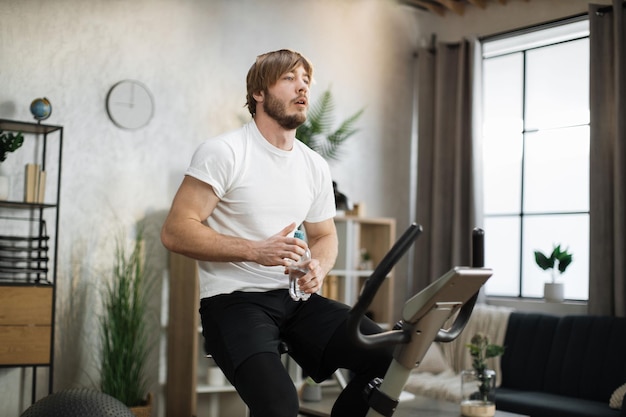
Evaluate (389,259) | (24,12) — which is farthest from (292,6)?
(389,259)

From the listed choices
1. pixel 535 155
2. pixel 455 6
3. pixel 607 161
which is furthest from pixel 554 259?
pixel 455 6

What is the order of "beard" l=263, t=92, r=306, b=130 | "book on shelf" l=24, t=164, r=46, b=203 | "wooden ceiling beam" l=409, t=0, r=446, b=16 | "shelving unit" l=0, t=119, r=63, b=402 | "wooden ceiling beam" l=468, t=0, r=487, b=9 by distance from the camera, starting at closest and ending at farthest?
"beard" l=263, t=92, r=306, b=130 < "shelving unit" l=0, t=119, r=63, b=402 < "book on shelf" l=24, t=164, r=46, b=203 < "wooden ceiling beam" l=468, t=0, r=487, b=9 < "wooden ceiling beam" l=409, t=0, r=446, b=16

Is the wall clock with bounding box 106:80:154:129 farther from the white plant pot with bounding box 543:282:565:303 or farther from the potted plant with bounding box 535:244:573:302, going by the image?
the white plant pot with bounding box 543:282:565:303

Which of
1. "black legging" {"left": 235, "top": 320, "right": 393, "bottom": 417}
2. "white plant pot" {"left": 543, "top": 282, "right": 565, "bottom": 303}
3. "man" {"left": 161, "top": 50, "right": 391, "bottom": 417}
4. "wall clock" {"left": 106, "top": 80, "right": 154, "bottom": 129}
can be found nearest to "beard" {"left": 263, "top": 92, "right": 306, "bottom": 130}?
"man" {"left": 161, "top": 50, "right": 391, "bottom": 417}

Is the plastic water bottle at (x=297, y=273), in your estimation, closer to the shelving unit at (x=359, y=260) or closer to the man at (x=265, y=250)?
the man at (x=265, y=250)

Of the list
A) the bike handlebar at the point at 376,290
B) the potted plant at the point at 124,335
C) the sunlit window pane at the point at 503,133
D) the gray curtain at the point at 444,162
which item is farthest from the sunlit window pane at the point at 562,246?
the bike handlebar at the point at 376,290

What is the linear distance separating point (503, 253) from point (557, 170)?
778 mm

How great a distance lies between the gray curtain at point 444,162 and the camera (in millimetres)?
6074

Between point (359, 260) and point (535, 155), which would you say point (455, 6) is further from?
point (359, 260)

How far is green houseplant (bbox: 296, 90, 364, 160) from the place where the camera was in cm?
570

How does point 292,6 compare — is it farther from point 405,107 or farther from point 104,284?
point 104,284

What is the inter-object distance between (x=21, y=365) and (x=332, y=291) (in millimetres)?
2145

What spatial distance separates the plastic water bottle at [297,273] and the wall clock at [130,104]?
3110 millimetres

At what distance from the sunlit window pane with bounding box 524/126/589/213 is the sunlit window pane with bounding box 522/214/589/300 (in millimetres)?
91
